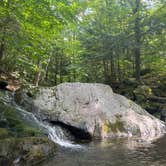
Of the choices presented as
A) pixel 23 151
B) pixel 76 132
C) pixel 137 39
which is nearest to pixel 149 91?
pixel 137 39

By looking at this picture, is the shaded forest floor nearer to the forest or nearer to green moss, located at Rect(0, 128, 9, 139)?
the forest

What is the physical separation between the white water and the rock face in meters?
0.48

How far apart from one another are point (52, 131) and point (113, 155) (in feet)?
12.4

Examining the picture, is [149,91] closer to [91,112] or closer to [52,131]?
[91,112]

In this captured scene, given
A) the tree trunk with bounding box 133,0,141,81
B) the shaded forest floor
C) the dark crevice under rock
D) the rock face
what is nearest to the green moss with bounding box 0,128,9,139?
the rock face

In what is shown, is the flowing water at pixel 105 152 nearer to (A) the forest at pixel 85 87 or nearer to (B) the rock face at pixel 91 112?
(A) the forest at pixel 85 87

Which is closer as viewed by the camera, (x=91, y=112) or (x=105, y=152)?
(x=105, y=152)

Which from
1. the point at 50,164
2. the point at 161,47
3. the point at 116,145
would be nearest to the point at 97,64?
the point at 161,47

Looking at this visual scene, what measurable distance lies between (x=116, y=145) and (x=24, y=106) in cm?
499

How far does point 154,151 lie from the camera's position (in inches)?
371

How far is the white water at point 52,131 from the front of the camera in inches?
440

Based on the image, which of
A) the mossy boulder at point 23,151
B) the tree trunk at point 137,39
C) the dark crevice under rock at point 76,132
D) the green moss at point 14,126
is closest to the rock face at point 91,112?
the dark crevice under rock at point 76,132

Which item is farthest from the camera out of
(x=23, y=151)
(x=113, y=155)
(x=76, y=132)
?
(x=76, y=132)

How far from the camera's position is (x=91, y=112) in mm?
13359
